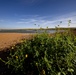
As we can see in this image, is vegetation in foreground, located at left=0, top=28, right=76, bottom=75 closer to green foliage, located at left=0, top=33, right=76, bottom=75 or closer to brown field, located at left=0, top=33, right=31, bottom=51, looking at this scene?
green foliage, located at left=0, top=33, right=76, bottom=75

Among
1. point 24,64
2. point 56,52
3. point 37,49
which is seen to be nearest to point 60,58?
point 56,52

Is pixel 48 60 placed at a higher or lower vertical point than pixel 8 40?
higher

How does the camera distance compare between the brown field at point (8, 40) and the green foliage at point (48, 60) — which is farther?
the brown field at point (8, 40)

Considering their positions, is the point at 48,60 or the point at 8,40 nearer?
the point at 48,60

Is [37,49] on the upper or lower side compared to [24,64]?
upper

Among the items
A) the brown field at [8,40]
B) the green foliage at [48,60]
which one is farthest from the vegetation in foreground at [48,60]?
the brown field at [8,40]

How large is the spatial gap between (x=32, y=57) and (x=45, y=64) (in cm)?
53

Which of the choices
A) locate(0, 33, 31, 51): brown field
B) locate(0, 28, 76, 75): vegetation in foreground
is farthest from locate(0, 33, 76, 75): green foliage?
locate(0, 33, 31, 51): brown field

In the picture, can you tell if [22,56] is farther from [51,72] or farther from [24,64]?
[51,72]

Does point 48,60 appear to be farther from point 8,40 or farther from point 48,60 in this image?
point 8,40

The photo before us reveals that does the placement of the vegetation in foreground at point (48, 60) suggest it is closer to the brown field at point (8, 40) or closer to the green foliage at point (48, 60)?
the green foliage at point (48, 60)

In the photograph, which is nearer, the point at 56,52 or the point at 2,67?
the point at 56,52

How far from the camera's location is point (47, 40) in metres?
3.62

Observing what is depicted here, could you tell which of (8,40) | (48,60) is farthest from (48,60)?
(8,40)
